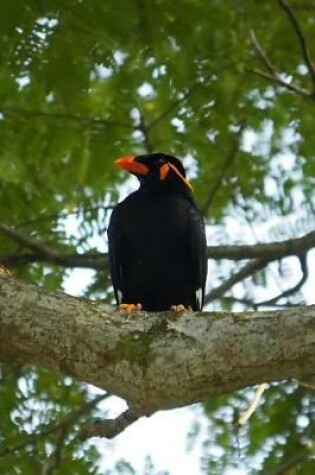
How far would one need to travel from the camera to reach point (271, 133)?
707cm

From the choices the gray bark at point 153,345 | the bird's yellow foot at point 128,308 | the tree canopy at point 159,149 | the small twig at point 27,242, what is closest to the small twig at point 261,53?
the tree canopy at point 159,149

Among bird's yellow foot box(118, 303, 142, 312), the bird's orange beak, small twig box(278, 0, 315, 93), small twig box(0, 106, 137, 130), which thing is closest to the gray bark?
bird's yellow foot box(118, 303, 142, 312)

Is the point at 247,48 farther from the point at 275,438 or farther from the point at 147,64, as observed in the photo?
the point at 275,438

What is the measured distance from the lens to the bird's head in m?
6.15

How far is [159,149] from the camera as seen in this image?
668 cm

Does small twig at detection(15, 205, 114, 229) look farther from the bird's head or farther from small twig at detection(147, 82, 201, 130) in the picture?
small twig at detection(147, 82, 201, 130)

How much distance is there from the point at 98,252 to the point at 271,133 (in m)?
1.42

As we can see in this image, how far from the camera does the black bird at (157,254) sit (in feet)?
18.9

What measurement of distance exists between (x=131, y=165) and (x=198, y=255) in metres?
0.69

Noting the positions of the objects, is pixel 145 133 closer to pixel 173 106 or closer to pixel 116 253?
pixel 173 106

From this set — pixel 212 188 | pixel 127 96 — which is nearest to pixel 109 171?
pixel 127 96

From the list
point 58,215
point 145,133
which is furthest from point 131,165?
point 58,215

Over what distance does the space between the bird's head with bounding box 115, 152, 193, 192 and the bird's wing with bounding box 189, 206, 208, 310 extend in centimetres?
36

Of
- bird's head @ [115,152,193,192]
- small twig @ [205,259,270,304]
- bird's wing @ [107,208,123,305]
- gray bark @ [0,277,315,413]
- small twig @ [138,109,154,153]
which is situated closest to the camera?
gray bark @ [0,277,315,413]
